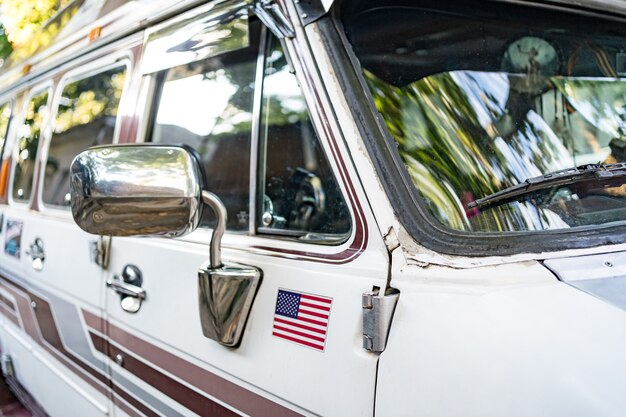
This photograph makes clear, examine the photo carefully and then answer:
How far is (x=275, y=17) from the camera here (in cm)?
180

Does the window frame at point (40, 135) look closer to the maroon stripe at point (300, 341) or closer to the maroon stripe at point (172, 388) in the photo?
the maroon stripe at point (172, 388)

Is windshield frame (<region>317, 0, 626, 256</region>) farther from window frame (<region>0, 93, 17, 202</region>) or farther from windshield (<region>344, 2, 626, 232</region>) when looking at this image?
window frame (<region>0, 93, 17, 202</region>)

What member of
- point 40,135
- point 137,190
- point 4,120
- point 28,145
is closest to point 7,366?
point 28,145

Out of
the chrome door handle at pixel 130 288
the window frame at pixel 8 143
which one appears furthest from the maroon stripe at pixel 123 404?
the window frame at pixel 8 143

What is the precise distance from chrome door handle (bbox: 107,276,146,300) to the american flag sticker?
2.53 feet

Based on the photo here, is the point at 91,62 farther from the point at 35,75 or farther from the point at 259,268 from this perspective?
the point at 259,268

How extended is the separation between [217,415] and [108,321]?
843 millimetres

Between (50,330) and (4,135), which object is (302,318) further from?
(4,135)

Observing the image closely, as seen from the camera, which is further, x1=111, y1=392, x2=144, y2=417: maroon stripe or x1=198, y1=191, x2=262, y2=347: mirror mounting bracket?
x1=111, y1=392, x2=144, y2=417: maroon stripe

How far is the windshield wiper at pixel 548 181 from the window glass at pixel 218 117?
0.87 m

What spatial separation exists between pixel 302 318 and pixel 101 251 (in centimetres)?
128

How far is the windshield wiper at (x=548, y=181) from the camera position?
5.03 feet

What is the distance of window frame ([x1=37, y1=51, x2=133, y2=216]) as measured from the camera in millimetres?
2672

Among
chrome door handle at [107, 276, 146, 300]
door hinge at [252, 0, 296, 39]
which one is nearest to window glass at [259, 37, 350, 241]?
door hinge at [252, 0, 296, 39]
